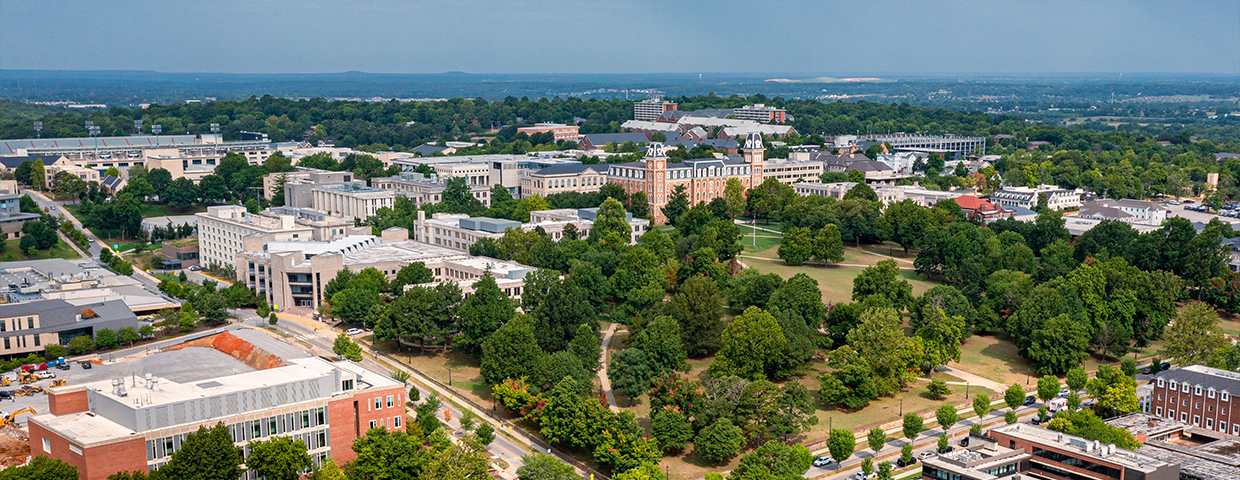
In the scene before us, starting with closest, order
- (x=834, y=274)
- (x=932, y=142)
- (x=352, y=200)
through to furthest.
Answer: (x=834, y=274) → (x=352, y=200) → (x=932, y=142)

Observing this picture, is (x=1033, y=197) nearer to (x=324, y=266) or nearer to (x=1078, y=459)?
(x=1078, y=459)

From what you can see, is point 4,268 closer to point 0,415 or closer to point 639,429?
point 0,415

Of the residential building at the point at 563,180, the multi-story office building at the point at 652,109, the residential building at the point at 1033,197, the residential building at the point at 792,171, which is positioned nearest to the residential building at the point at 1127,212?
the residential building at the point at 1033,197

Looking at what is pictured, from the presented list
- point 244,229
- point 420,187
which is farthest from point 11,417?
point 420,187

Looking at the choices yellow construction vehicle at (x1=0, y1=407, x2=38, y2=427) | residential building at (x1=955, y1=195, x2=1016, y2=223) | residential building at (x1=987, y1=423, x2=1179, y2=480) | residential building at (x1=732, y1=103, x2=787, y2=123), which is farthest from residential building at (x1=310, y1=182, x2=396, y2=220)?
residential building at (x1=732, y1=103, x2=787, y2=123)

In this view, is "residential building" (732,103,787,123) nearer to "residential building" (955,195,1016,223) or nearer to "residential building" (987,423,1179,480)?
"residential building" (955,195,1016,223)

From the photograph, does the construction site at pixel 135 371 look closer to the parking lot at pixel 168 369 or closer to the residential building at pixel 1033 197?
the parking lot at pixel 168 369
